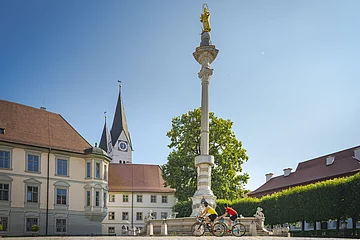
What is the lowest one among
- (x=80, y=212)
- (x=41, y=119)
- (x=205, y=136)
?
(x=80, y=212)

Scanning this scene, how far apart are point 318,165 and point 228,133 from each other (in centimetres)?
1974

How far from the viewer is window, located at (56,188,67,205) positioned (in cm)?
4309

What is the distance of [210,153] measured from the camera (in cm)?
4472

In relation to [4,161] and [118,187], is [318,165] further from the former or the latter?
[4,161]

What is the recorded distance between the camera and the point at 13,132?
41906mm

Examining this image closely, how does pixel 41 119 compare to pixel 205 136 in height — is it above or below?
above

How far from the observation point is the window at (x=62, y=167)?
43.8m

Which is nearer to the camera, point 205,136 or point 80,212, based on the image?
point 205,136

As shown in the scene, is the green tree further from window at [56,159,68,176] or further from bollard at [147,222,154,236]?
bollard at [147,222,154,236]

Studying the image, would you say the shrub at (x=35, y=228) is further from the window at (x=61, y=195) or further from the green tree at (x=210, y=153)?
the green tree at (x=210, y=153)

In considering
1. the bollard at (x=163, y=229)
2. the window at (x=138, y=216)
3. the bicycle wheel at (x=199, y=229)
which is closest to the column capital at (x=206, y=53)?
the bollard at (x=163, y=229)

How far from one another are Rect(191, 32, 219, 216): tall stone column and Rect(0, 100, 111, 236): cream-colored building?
59.3ft

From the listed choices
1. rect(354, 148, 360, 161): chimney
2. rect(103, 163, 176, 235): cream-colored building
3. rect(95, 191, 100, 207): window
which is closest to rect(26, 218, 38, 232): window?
rect(95, 191, 100, 207): window

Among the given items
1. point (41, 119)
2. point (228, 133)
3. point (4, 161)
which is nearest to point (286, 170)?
point (228, 133)
